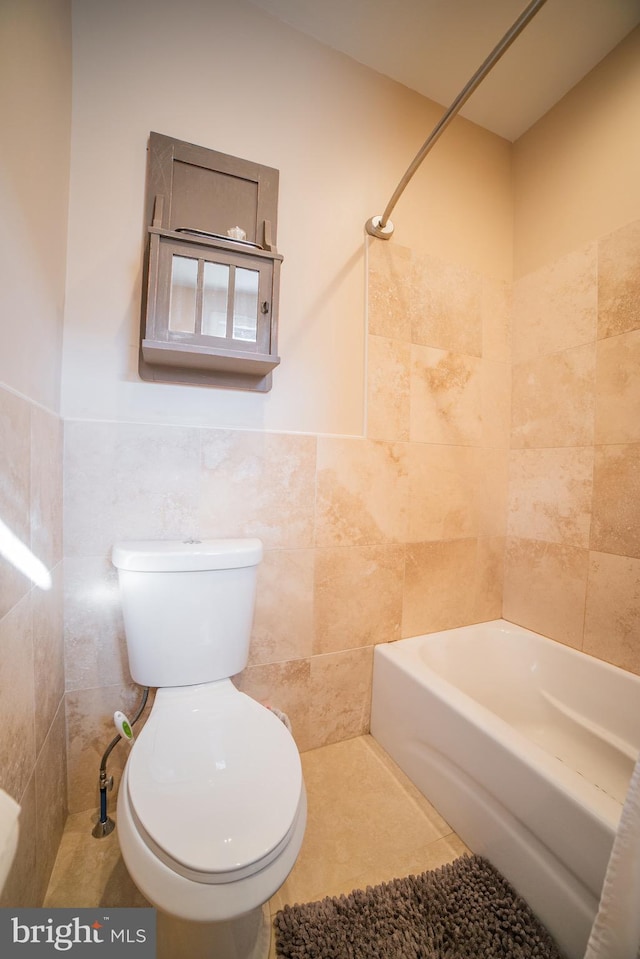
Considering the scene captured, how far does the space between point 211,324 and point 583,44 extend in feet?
5.52

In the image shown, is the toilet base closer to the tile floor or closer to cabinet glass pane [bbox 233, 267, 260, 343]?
the tile floor

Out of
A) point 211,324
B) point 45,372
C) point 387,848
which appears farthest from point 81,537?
point 387,848

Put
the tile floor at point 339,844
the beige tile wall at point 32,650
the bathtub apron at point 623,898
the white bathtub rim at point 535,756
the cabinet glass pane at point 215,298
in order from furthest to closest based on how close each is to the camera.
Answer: the cabinet glass pane at point 215,298, the tile floor at point 339,844, the white bathtub rim at point 535,756, the beige tile wall at point 32,650, the bathtub apron at point 623,898

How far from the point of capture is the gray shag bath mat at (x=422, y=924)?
830 millimetres

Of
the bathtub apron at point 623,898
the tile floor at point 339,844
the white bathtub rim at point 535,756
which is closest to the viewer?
the bathtub apron at point 623,898

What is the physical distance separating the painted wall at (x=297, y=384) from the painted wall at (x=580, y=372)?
11 cm

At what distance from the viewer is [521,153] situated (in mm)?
1681

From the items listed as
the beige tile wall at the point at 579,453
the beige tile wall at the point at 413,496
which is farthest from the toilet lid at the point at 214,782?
the beige tile wall at the point at 579,453

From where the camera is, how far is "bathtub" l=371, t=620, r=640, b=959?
2.69 ft

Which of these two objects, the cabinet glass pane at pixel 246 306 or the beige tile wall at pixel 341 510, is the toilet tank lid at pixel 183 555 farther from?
the cabinet glass pane at pixel 246 306

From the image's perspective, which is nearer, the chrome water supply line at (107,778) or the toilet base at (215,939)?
the toilet base at (215,939)

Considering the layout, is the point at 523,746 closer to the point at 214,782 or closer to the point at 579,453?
the point at 214,782

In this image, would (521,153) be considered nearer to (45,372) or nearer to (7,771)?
(45,372)

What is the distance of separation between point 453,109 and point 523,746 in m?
1.71
